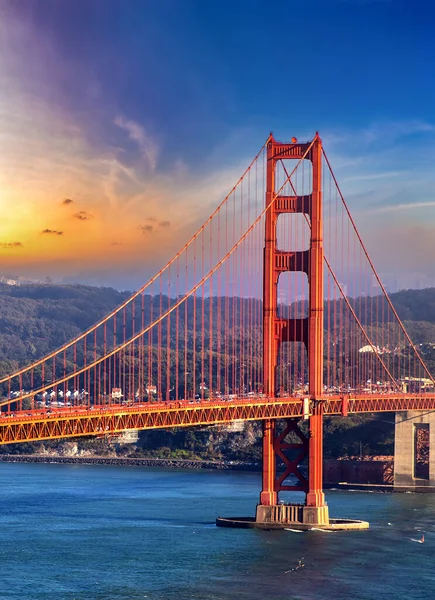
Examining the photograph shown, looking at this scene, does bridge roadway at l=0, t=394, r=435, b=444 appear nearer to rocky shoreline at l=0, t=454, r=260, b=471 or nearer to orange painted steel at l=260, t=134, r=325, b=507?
orange painted steel at l=260, t=134, r=325, b=507

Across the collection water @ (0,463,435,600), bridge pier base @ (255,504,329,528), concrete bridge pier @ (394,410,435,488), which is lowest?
water @ (0,463,435,600)

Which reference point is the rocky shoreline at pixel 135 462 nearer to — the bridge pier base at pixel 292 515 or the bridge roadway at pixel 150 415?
the bridge roadway at pixel 150 415

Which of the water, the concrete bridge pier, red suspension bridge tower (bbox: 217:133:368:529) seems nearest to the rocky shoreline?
the concrete bridge pier

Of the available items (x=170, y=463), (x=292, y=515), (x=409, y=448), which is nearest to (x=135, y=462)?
(x=170, y=463)

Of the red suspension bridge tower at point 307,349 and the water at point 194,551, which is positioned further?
the red suspension bridge tower at point 307,349

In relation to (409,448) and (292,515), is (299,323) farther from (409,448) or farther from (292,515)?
(409,448)

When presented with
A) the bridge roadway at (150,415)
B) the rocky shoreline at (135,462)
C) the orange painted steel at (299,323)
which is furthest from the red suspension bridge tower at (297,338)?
the rocky shoreline at (135,462)

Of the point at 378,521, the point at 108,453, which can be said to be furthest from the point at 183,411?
the point at 108,453
